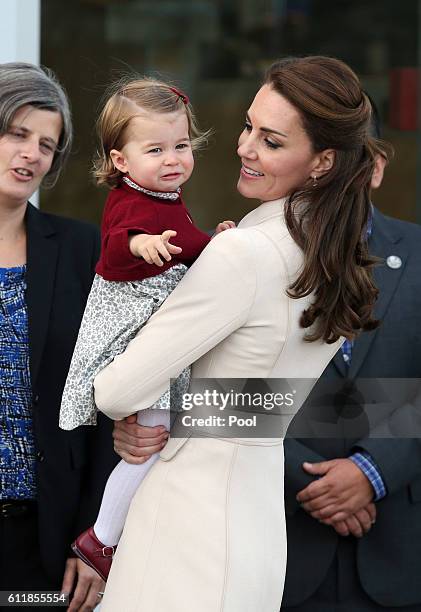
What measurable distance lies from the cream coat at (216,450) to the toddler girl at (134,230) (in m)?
0.07

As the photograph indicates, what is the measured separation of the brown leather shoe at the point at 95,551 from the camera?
7.71ft

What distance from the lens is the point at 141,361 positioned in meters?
2.03

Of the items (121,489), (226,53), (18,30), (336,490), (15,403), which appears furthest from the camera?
(226,53)

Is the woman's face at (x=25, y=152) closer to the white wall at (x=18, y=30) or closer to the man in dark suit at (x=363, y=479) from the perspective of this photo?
the white wall at (x=18, y=30)

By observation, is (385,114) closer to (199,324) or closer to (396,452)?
(396,452)

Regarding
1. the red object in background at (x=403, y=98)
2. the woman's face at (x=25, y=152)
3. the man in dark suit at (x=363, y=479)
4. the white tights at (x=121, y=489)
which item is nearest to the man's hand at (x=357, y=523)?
the man in dark suit at (x=363, y=479)

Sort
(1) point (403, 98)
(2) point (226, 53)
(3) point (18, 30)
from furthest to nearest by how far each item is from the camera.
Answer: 1. (2) point (226, 53)
2. (1) point (403, 98)
3. (3) point (18, 30)

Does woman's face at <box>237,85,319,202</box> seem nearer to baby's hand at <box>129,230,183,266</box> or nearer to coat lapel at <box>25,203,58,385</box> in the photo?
baby's hand at <box>129,230,183,266</box>

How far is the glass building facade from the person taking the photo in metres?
6.35

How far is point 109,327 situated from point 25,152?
797mm

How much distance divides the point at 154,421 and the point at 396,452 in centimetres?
92

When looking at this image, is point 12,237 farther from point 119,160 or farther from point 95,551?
point 95,551

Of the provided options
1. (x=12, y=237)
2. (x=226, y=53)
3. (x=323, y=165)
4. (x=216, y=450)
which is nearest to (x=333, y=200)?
(x=323, y=165)

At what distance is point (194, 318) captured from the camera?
2.03 m
